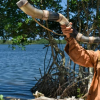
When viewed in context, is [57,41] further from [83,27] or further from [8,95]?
[8,95]

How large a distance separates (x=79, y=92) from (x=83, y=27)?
2.52 meters

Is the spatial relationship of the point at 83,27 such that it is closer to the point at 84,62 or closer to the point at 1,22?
the point at 1,22

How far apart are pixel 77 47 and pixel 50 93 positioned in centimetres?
816

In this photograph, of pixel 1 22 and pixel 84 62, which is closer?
pixel 84 62

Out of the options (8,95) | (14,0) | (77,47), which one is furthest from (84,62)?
(8,95)

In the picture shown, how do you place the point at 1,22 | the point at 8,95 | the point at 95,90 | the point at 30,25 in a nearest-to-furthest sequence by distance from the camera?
the point at 95,90
the point at 1,22
the point at 30,25
the point at 8,95

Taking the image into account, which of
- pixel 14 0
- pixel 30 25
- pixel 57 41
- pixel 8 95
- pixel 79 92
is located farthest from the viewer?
pixel 8 95

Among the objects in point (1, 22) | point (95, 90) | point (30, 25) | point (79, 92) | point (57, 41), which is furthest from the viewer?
point (57, 41)

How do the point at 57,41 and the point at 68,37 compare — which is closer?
the point at 68,37

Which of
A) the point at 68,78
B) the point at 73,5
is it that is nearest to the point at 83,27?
the point at 73,5

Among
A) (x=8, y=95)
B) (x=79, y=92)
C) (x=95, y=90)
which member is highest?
(x=95, y=90)

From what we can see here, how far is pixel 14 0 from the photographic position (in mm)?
8594

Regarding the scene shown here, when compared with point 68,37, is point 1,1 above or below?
above

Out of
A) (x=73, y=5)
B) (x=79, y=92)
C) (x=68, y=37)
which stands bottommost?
(x=79, y=92)
